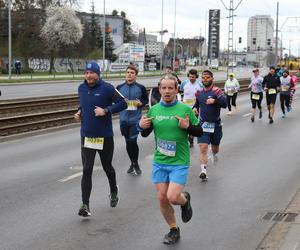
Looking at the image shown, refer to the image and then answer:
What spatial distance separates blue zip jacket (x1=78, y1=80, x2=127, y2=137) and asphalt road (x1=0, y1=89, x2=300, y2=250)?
Result: 1.06 m

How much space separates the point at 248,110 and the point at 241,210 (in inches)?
717

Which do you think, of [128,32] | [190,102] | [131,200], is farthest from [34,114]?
[128,32]

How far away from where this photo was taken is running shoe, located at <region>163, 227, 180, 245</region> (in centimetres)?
593

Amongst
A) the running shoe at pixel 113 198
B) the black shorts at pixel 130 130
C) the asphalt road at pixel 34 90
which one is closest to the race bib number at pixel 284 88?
the asphalt road at pixel 34 90

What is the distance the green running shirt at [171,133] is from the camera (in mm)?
5723

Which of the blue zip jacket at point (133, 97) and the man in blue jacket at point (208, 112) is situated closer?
the man in blue jacket at point (208, 112)

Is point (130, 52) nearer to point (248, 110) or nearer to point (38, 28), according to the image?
point (38, 28)

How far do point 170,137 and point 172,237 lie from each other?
1074 mm

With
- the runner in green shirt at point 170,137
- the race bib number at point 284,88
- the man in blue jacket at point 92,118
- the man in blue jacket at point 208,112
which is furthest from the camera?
the race bib number at point 284,88

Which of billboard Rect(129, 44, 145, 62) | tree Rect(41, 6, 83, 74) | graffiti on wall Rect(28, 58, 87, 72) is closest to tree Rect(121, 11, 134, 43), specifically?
tree Rect(41, 6, 83, 74)

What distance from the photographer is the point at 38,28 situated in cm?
7519

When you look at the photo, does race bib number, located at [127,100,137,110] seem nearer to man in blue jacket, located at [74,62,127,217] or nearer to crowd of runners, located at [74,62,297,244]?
crowd of runners, located at [74,62,297,244]

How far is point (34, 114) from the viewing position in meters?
18.3

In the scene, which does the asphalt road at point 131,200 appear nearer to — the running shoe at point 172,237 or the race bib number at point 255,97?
the running shoe at point 172,237
